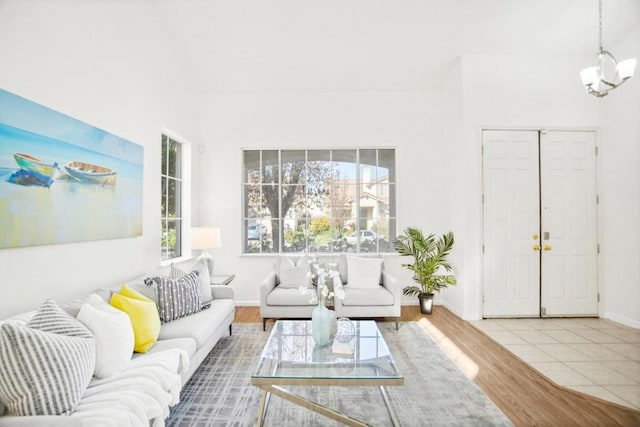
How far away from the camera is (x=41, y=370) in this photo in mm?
1449

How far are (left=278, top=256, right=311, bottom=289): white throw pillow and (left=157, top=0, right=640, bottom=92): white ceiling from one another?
2771mm

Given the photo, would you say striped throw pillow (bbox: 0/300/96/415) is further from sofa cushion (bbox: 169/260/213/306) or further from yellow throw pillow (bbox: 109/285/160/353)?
sofa cushion (bbox: 169/260/213/306)

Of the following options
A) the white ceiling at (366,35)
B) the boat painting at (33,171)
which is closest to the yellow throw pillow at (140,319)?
the boat painting at (33,171)

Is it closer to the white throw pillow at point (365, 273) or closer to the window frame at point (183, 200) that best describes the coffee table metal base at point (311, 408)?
the white throw pillow at point (365, 273)

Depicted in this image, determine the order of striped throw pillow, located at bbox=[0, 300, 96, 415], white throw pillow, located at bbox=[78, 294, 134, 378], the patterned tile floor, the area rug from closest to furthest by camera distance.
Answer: striped throw pillow, located at bbox=[0, 300, 96, 415] → white throw pillow, located at bbox=[78, 294, 134, 378] → the area rug → the patterned tile floor

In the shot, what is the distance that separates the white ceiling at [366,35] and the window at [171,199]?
4.15 feet

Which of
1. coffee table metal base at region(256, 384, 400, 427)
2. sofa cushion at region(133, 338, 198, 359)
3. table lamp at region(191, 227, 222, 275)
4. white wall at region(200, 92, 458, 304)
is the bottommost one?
coffee table metal base at region(256, 384, 400, 427)

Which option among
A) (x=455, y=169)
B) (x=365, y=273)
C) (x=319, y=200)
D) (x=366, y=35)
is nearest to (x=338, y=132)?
(x=319, y=200)

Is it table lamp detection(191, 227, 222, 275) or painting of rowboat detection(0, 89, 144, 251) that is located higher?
painting of rowboat detection(0, 89, 144, 251)

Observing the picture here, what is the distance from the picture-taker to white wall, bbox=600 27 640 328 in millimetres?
3881

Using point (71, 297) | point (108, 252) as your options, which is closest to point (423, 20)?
point (108, 252)

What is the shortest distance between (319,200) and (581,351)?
3.64 m

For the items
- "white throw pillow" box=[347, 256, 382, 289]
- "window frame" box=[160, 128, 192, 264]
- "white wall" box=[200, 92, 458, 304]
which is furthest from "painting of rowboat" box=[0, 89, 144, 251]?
"white throw pillow" box=[347, 256, 382, 289]

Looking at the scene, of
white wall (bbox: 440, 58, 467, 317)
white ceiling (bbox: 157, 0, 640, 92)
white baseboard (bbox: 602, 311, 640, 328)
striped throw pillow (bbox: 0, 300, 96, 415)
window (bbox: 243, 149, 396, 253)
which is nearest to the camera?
striped throw pillow (bbox: 0, 300, 96, 415)
